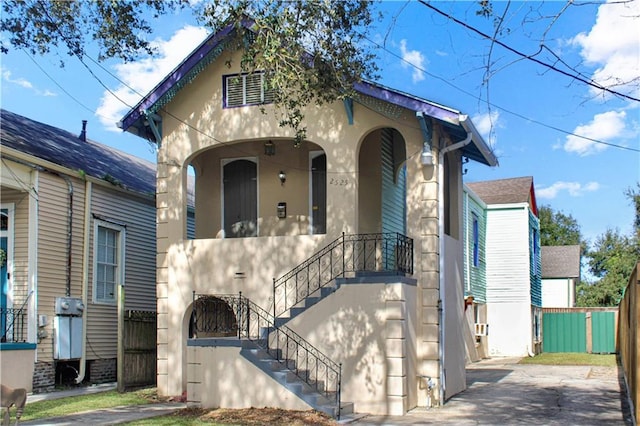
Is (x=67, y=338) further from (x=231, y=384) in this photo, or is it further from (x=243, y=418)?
(x=243, y=418)

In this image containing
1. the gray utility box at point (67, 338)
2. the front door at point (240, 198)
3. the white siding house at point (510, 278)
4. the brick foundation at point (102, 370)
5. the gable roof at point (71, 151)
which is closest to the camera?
the gray utility box at point (67, 338)

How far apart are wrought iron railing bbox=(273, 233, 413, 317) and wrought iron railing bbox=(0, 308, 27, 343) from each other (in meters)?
5.47

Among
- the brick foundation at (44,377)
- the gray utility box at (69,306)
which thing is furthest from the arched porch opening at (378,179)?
the brick foundation at (44,377)

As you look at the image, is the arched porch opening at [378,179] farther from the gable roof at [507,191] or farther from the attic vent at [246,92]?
the gable roof at [507,191]

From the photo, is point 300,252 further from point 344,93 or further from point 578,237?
point 578,237

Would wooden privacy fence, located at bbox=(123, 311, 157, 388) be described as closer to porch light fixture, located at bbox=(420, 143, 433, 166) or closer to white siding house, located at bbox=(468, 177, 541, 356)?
porch light fixture, located at bbox=(420, 143, 433, 166)

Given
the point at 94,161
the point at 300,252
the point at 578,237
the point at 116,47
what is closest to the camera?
the point at 116,47

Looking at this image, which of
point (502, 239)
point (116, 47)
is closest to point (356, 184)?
point (116, 47)

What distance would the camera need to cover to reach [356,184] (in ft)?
48.1

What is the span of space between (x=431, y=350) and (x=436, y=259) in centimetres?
174

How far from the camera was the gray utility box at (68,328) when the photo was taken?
1617 cm

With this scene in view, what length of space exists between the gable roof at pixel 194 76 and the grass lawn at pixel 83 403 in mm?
5673

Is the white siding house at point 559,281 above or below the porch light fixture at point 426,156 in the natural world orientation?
below

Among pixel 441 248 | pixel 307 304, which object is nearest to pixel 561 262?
pixel 441 248
